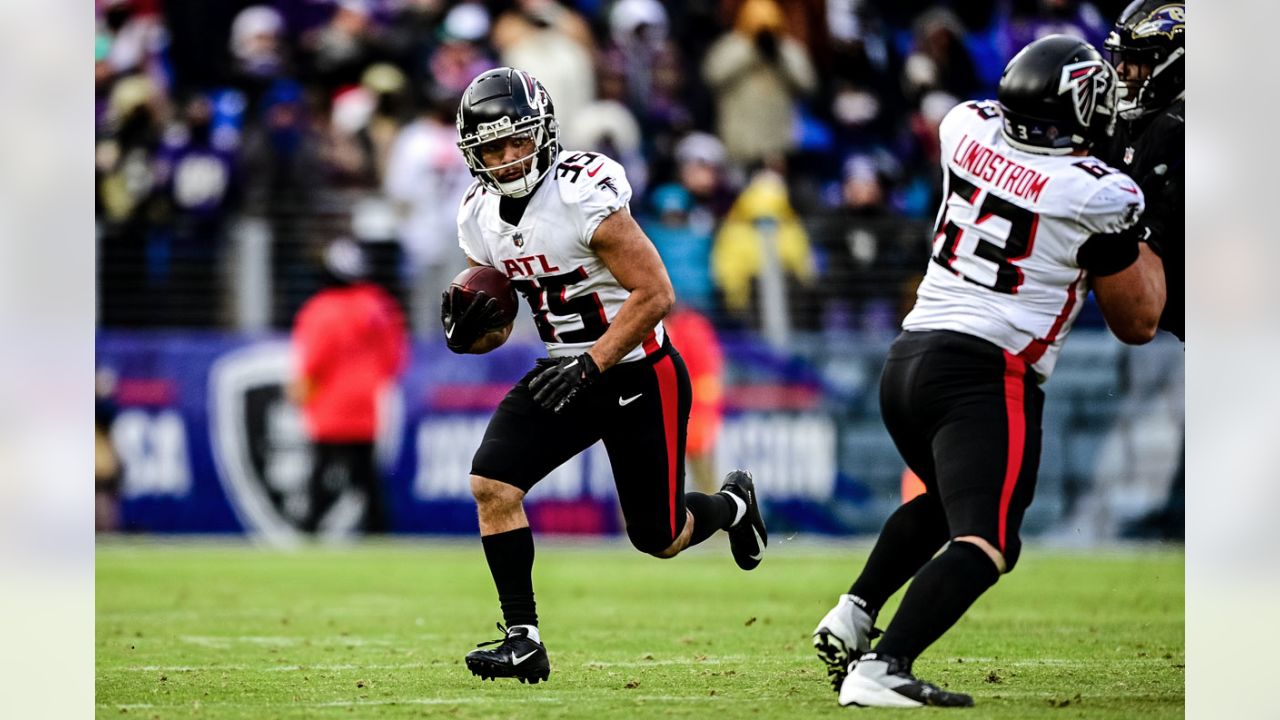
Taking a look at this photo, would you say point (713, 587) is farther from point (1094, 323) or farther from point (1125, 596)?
point (1094, 323)

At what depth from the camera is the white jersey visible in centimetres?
605

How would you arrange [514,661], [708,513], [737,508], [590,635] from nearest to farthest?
A: [514,661] < [708,513] < [737,508] < [590,635]

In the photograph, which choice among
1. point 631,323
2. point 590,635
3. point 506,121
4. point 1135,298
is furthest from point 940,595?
point 590,635

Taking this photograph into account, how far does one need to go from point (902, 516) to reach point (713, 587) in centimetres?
467

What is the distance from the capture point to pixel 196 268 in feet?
44.9

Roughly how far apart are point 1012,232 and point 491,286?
72.6 inches

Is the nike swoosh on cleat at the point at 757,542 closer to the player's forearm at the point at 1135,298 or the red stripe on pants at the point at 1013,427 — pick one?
the red stripe on pants at the point at 1013,427

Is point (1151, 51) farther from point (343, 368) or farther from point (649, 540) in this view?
point (343, 368)

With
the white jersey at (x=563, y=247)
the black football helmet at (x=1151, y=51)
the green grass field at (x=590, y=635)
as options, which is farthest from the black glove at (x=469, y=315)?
the black football helmet at (x=1151, y=51)

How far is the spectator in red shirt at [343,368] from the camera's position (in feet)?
42.0

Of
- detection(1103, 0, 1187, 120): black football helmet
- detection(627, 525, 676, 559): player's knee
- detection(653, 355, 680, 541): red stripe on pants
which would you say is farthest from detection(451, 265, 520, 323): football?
detection(1103, 0, 1187, 120): black football helmet

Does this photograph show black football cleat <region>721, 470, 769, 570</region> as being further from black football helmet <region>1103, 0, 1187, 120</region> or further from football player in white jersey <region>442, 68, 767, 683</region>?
black football helmet <region>1103, 0, 1187, 120</region>

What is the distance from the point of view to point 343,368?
12859mm

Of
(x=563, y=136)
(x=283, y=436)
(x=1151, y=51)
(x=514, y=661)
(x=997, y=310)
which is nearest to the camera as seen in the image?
(x=997, y=310)
